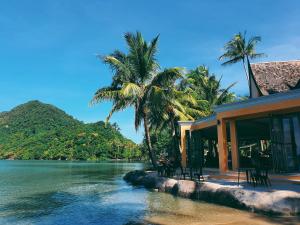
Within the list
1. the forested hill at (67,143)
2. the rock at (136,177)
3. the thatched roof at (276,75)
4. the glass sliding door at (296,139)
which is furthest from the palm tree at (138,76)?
the forested hill at (67,143)

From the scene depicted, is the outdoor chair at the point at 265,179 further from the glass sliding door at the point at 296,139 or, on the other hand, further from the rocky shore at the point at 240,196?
the glass sliding door at the point at 296,139

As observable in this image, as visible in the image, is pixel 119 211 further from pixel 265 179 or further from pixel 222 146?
pixel 222 146

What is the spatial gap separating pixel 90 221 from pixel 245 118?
9516mm

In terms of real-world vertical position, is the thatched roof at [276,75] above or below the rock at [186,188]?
above

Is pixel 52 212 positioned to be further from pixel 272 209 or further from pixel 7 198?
pixel 272 209

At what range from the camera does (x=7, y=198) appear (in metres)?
16.2

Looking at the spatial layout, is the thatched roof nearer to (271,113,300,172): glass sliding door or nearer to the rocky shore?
(271,113,300,172): glass sliding door

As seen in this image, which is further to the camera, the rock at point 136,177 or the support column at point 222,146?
the rock at point 136,177

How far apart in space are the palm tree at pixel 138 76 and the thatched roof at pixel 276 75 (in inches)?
213

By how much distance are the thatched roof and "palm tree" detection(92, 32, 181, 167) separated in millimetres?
5403

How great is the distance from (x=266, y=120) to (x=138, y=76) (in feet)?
32.4

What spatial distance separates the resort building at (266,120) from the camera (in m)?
14.0

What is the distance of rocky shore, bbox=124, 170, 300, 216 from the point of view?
998 centimetres

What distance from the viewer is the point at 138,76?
2359 centimetres
